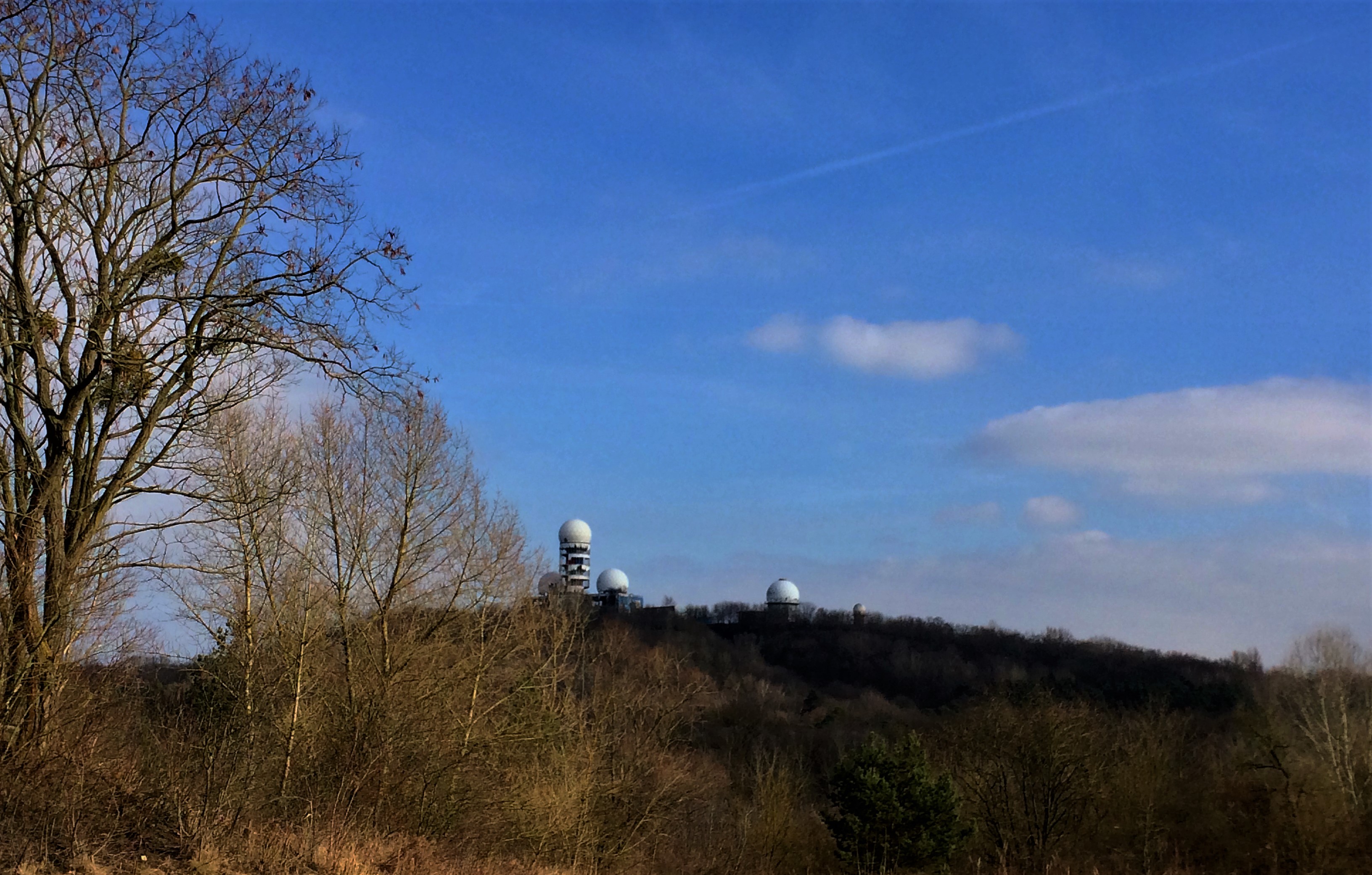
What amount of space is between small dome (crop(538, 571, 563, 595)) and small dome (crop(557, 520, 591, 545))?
28398 mm

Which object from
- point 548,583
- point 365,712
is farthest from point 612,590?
point 365,712

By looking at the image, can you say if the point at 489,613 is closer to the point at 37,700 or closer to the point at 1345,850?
the point at 37,700

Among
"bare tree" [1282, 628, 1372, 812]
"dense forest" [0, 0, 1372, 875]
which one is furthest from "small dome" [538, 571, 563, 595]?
"bare tree" [1282, 628, 1372, 812]

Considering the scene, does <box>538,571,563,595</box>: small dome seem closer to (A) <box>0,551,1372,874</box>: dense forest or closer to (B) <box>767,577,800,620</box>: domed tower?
(A) <box>0,551,1372,874</box>: dense forest

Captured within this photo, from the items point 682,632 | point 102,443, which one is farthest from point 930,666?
point 102,443

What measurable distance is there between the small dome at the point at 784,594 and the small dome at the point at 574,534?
30319mm

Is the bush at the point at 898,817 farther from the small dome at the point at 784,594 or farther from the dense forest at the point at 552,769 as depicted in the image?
the small dome at the point at 784,594

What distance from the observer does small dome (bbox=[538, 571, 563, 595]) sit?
1212 inches

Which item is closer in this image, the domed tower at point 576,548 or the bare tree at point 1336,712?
the bare tree at point 1336,712

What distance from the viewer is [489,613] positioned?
962 inches

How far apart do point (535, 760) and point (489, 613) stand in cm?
361

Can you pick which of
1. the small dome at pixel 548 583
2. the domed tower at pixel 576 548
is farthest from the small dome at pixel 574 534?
the small dome at pixel 548 583

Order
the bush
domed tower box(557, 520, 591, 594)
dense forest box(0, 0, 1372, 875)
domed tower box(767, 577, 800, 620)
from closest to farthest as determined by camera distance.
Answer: dense forest box(0, 0, 1372, 875) → the bush → domed tower box(557, 520, 591, 594) → domed tower box(767, 577, 800, 620)

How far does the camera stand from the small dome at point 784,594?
97875 mm
